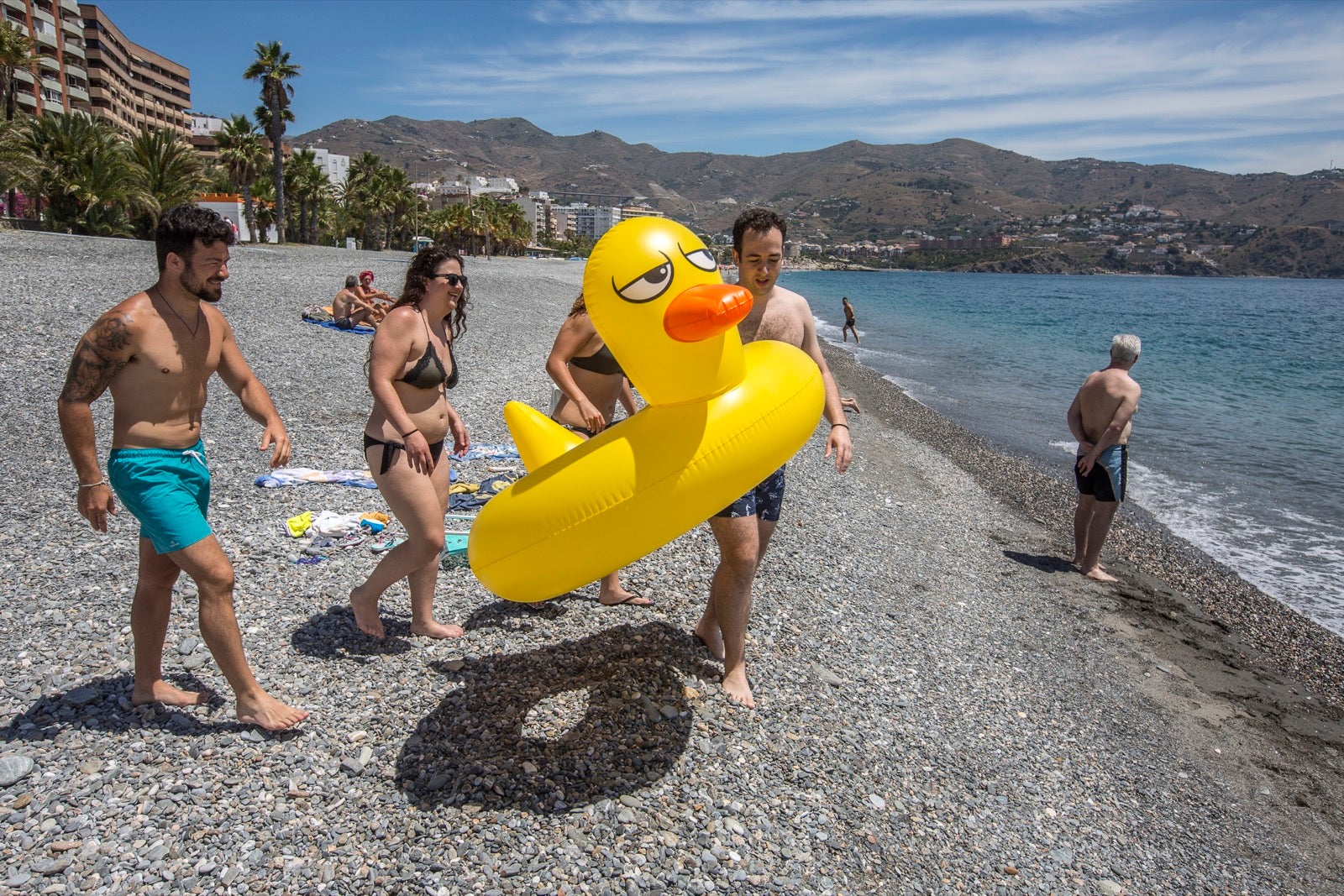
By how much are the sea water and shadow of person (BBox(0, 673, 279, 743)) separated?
374 inches

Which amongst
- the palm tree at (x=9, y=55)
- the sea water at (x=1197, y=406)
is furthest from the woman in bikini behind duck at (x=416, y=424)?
the palm tree at (x=9, y=55)

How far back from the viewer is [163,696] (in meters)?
3.48

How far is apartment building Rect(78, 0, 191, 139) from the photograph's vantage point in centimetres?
7725

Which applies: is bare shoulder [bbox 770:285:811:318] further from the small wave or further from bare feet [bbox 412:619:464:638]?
the small wave

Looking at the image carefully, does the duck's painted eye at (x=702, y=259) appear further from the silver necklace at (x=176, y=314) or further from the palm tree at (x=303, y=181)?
the palm tree at (x=303, y=181)

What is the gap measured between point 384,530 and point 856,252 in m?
198

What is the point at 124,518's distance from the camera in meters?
5.79

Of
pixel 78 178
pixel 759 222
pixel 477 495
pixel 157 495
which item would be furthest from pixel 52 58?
pixel 759 222

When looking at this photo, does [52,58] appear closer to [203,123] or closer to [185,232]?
[203,123]

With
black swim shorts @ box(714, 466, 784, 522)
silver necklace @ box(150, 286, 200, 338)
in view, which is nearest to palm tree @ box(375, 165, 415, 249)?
silver necklace @ box(150, 286, 200, 338)

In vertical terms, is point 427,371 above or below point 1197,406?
above

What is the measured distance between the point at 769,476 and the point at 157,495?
2.57m

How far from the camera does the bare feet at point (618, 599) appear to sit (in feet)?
16.2

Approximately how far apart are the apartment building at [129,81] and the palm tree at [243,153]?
29301 millimetres
